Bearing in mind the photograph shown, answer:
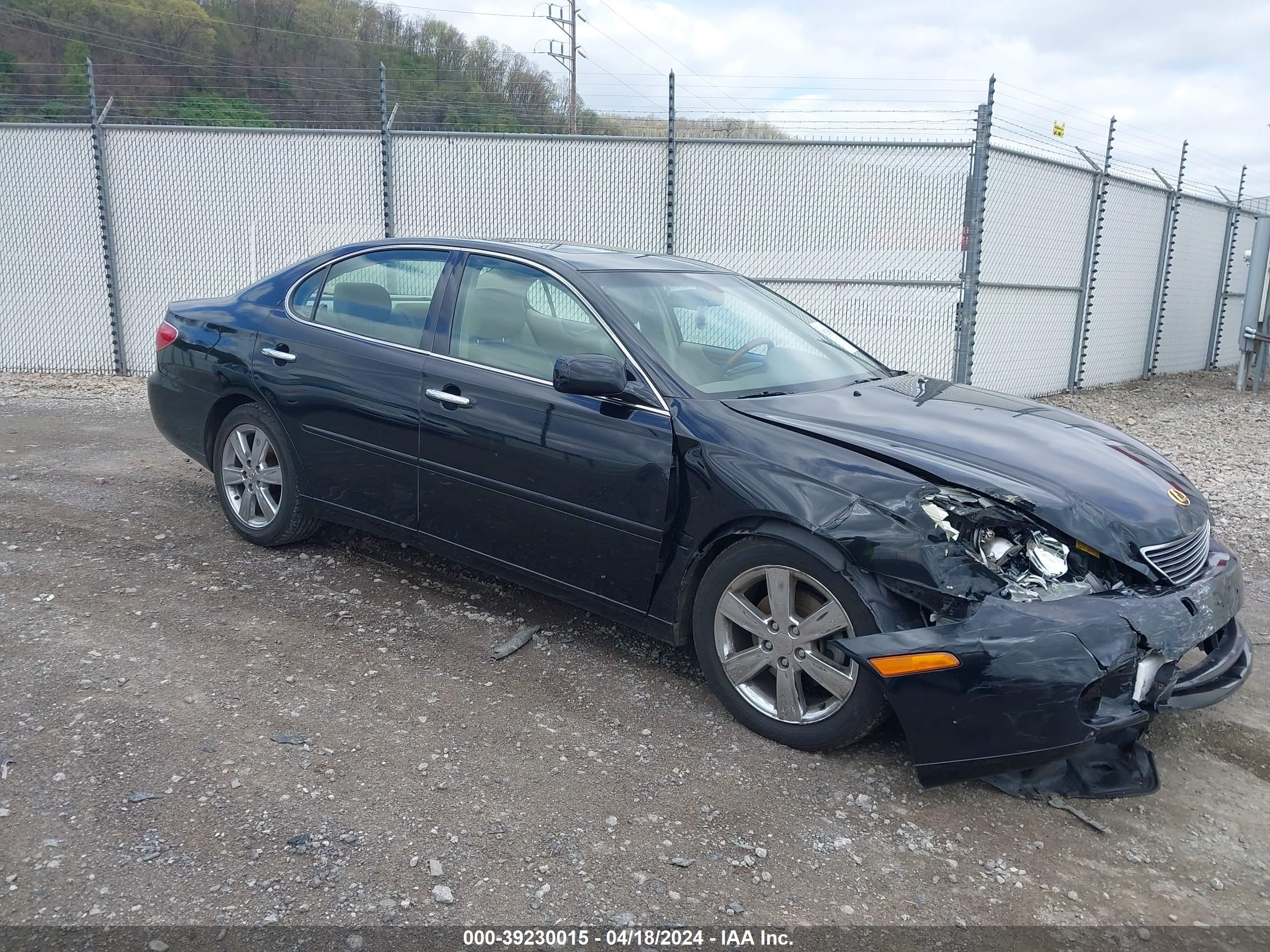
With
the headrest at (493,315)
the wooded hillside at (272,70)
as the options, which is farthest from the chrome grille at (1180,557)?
the wooded hillside at (272,70)

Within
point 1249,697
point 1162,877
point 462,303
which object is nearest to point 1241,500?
point 1249,697

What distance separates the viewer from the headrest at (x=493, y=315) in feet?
14.1

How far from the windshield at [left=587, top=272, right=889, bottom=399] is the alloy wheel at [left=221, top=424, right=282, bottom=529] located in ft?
6.67

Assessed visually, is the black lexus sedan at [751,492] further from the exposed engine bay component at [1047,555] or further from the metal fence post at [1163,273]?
the metal fence post at [1163,273]

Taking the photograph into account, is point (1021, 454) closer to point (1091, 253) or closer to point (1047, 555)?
point (1047, 555)

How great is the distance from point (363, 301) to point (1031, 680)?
340cm

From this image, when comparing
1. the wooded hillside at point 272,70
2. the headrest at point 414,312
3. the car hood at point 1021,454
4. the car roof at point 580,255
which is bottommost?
the car hood at point 1021,454

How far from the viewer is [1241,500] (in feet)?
23.3

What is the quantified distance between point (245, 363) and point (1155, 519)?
4121 millimetres

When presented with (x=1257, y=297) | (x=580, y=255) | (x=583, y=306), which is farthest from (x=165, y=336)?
(x=1257, y=297)

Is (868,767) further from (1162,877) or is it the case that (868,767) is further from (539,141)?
(539,141)

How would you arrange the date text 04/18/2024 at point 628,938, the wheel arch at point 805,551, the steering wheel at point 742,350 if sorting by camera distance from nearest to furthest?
the date text 04/18/2024 at point 628,938 < the wheel arch at point 805,551 < the steering wheel at point 742,350

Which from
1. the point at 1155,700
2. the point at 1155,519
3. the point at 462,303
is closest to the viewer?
the point at 1155,700

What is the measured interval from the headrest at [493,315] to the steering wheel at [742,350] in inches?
34.6
